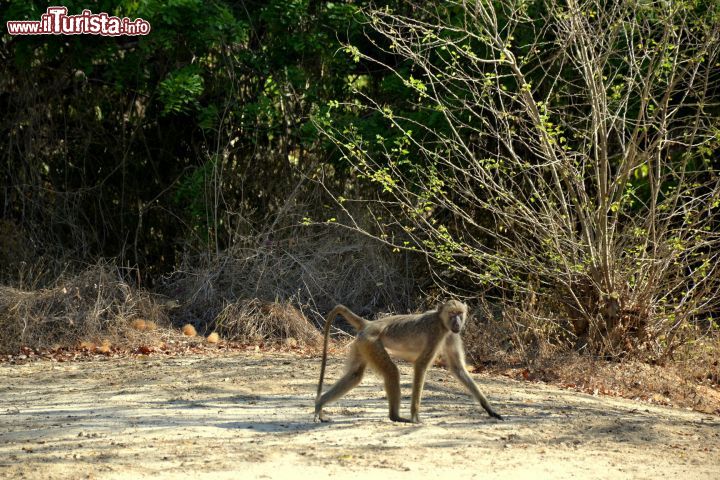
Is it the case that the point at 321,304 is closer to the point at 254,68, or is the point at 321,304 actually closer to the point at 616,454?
the point at 254,68

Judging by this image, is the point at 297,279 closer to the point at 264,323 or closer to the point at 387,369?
the point at 264,323

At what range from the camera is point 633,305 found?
39.2 feet

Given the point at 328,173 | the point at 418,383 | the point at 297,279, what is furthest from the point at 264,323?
the point at 418,383

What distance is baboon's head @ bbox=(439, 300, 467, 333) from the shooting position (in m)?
8.77

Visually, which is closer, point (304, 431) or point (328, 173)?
point (304, 431)

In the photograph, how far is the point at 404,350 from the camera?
8.84m

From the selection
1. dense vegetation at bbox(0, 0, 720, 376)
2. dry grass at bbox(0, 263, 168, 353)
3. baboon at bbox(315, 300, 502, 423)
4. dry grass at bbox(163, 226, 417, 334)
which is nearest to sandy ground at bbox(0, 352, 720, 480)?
baboon at bbox(315, 300, 502, 423)

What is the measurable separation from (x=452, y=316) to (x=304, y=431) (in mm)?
1626

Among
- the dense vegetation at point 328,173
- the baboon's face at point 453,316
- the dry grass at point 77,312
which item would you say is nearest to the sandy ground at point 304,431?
the baboon's face at point 453,316

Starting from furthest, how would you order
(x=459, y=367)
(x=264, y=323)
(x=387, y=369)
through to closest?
1. (x=264, y=323)
2. (x=459, y=367)
3. (x=387, y=369)

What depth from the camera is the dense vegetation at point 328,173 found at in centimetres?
1223

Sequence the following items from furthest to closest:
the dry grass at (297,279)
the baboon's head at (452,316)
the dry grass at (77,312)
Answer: the dry grass at (297,279), the dry grass at (77,312), the baboon's head at (452,316)

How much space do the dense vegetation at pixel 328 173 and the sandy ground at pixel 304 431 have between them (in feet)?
6.87

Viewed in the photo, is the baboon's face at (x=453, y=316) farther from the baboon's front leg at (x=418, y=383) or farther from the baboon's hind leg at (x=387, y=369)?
the baboon's hind leg at (x=387, y=369)
